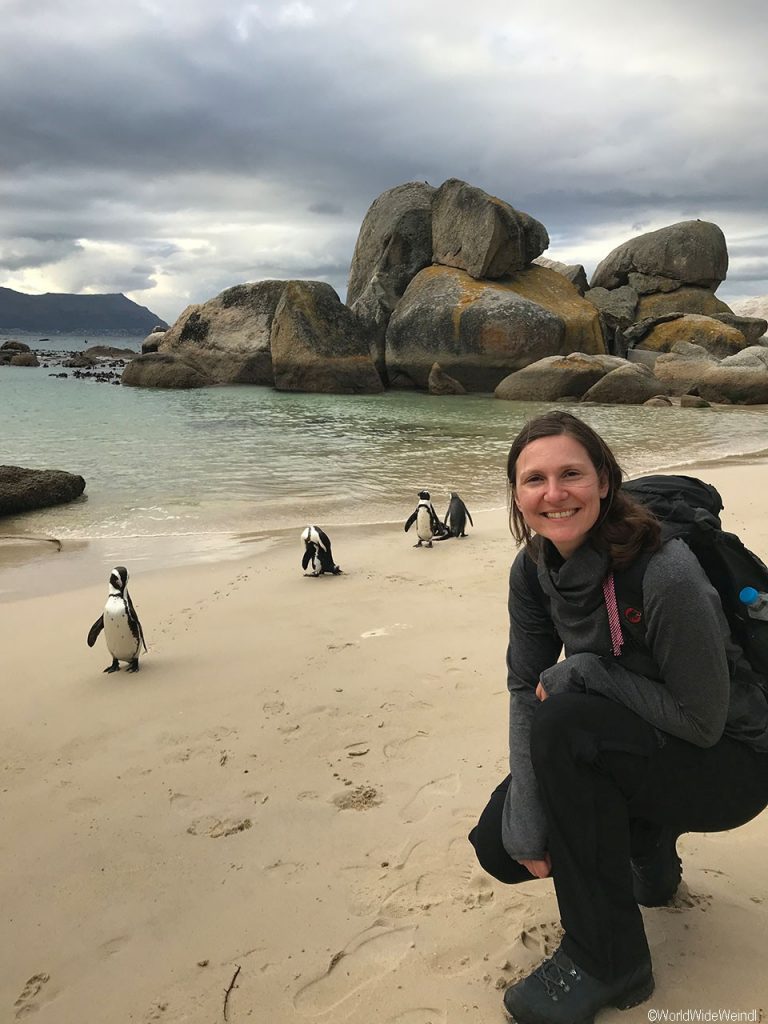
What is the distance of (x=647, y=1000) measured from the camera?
176cm

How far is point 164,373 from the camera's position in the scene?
30031 millimetres

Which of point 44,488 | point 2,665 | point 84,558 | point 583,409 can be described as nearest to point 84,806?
point 2,665

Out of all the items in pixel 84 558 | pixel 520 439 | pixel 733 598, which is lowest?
pixel 84 558

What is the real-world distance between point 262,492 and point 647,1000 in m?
9.41

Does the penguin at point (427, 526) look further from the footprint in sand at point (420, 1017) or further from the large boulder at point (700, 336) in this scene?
the large boulder at point (700, 336)

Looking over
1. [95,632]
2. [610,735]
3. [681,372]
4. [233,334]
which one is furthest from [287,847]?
[233,334]

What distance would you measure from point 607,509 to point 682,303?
37.4 meters

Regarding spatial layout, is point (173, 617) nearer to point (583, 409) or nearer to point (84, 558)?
point (84, 558)

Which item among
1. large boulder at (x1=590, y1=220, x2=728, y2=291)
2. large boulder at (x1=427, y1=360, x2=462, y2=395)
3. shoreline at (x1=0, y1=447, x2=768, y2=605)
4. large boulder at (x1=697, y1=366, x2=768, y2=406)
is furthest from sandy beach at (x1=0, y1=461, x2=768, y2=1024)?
large boulder at (x1=590, y1=220, x2=728, y2=291)

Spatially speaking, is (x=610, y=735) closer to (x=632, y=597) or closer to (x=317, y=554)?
(x=632, y=597)

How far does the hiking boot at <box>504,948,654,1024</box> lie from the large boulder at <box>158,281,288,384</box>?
29.4 meters

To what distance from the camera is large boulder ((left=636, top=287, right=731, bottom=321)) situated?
35375 millimetres

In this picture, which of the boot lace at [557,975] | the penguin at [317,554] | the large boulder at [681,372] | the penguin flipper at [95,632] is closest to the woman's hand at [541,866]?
the boot lace at [557,975]

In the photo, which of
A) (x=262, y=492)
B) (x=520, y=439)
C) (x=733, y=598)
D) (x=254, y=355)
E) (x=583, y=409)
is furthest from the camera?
(x=254, y=355)
